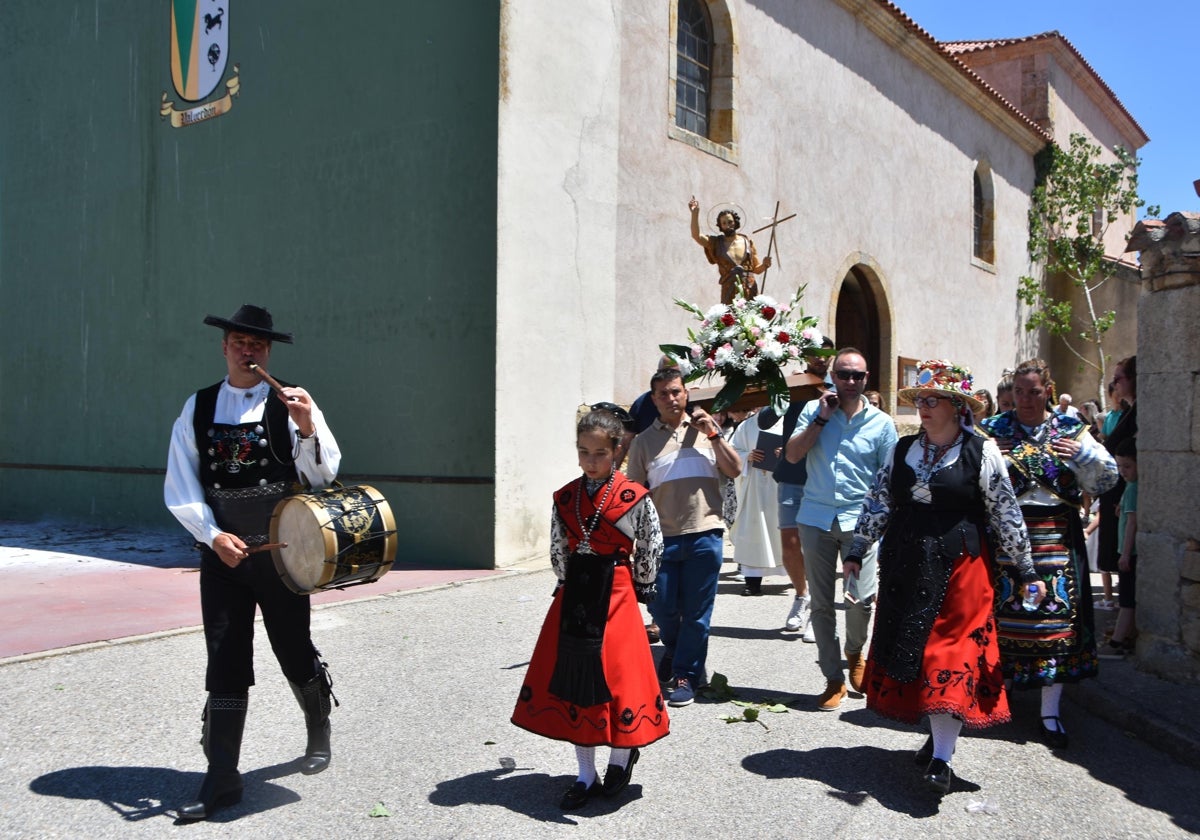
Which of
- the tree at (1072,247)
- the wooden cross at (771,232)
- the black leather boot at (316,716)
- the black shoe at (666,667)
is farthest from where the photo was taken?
the tree at (1072,247)

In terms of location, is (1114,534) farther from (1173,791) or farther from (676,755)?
(676,755)

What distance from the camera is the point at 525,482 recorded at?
10.3 m

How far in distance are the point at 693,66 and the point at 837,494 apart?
9.32m

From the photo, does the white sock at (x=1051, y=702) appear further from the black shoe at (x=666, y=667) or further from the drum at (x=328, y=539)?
the drum at (x=328, y=539)

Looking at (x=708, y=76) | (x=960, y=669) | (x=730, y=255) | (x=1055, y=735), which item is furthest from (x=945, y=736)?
(x=708, y=76)

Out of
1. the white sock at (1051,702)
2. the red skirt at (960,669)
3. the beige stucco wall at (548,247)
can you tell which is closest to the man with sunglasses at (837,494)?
the white sock at (1051,702)

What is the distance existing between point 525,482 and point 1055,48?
66.7 ft

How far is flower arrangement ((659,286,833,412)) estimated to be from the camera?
17.9ft

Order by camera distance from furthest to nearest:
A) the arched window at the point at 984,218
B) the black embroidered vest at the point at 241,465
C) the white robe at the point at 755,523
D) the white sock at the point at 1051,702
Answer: the arched window at the point at 984,218
the white robe at the point at 755,523
the white sock at the point at 1051,702
the black embroidered vest at the point at 241,465

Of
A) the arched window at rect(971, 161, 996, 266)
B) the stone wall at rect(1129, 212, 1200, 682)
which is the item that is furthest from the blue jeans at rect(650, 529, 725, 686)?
the arched window at rect(971, 161, 996, 266)

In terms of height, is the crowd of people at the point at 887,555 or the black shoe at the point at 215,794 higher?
the crowd of people at the point at 887,555

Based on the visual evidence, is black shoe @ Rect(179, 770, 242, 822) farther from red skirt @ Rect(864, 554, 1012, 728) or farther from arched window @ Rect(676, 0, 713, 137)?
arched window @ Rect(676, 0, 713, 137)

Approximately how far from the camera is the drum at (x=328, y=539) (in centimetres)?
401

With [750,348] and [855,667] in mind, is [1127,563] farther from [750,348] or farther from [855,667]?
[750,348]
